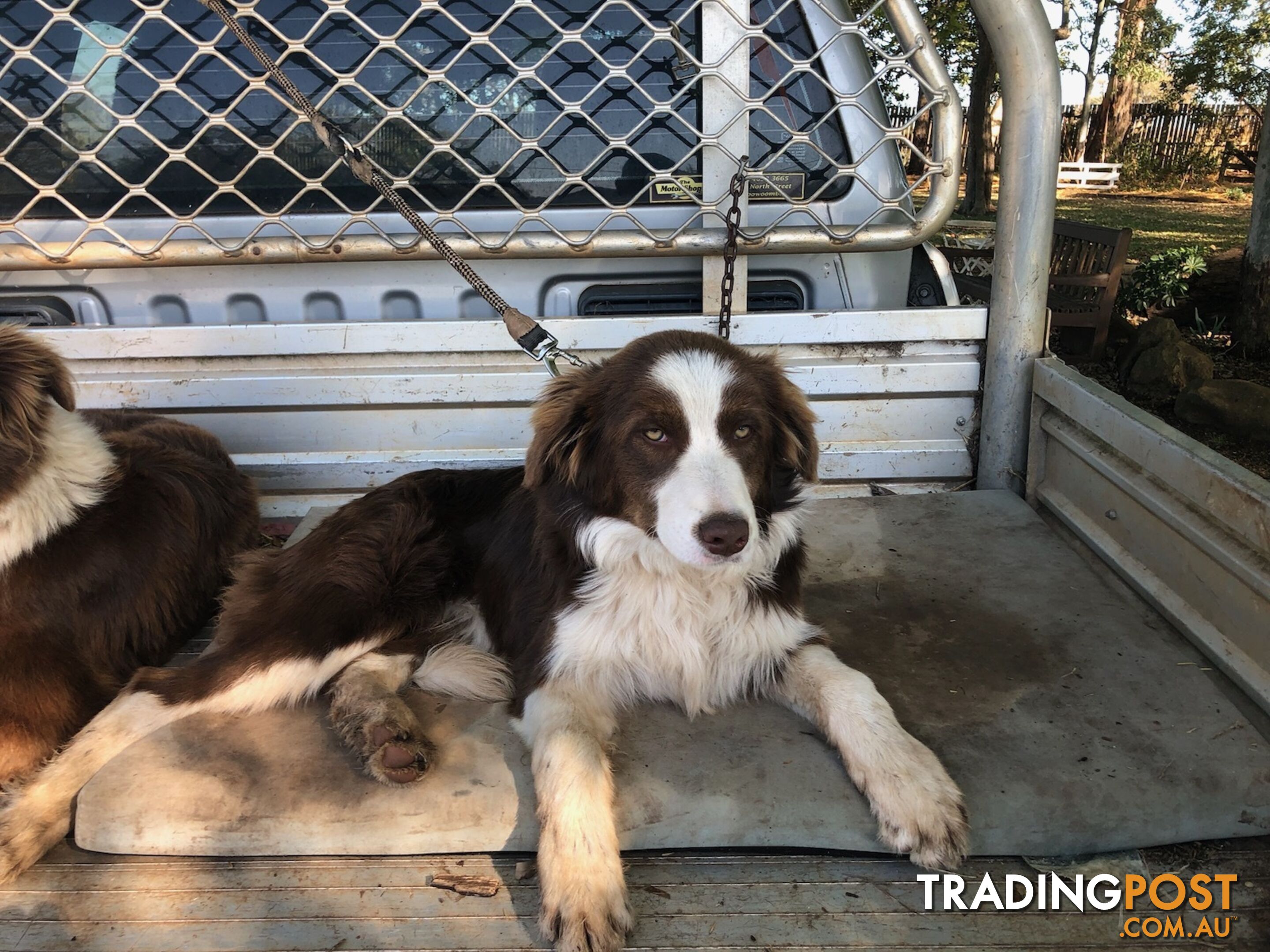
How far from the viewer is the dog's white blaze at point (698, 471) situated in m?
2.23

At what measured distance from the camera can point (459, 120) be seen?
3.59 m

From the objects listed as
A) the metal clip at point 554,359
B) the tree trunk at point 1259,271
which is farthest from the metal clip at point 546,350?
the tree trunk at point 1259,271

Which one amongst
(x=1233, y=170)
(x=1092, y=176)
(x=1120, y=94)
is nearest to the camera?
(x=1233, y=170)

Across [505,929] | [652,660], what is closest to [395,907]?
[505,929]

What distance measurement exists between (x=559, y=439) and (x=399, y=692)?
3.08 feet

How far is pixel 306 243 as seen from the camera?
3.56 meters

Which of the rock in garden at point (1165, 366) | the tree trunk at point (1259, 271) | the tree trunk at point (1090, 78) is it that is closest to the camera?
the rock in garden at point (1165, 366)

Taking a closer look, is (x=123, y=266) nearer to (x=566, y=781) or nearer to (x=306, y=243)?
(x=306, y=243)

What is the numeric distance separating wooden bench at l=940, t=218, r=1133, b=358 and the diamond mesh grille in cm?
302

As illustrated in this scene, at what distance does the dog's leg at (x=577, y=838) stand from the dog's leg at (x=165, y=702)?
2.53 feet

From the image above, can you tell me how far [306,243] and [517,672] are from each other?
1.98 m

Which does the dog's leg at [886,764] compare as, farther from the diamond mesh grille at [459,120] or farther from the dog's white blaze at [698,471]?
the diamond mesh grille at [459,120]

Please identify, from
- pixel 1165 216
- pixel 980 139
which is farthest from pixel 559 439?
pixel 1165 216

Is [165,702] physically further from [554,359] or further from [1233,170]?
[1233,170]
